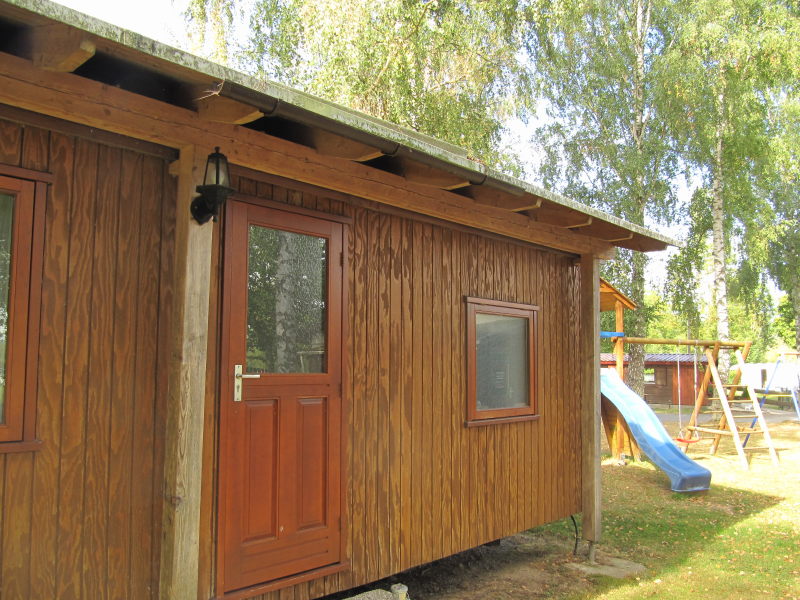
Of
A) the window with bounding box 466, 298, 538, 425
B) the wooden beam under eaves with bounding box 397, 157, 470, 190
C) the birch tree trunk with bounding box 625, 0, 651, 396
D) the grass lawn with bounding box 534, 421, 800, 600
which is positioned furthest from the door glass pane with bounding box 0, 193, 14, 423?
the birch tree trunk with bounding box 625, 0, 651, 396

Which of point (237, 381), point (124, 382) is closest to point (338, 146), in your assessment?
point (237, 381)

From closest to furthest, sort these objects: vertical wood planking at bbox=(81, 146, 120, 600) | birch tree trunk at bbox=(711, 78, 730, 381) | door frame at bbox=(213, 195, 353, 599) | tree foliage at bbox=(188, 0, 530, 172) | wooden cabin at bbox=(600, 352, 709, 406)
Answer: vertical wood planking at bbox=(81, 146, 120, 600), door frame at bbox=(213, 195, 353, 599), tree foliage at bbox=(188, 0, 530, 172), birch tree trunk at bbox=(711, 78, 730, 381), wooden cabin at bbox=(600, 352, 709, 406)

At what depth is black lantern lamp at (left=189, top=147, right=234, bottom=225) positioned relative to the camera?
9.63 feet

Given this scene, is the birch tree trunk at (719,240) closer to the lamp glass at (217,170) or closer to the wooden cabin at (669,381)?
the wooden cabin at (669,381)

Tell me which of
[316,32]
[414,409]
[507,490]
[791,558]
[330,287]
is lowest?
[791,558]

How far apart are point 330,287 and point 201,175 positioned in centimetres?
106

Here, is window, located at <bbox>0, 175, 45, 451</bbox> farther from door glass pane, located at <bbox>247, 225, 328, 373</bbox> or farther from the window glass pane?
the window glass pane

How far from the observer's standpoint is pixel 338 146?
3.35 meters

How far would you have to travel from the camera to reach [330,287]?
3.87 m

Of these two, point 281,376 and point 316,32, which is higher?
point 316,32

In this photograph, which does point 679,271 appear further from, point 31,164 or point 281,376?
point 31,164

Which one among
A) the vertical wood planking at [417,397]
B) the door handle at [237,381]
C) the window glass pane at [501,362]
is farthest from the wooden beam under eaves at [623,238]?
the door handle at [237,381]

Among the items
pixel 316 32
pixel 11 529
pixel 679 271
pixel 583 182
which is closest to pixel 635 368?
pixel 679 271

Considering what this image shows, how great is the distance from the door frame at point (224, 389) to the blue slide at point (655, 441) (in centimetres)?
608
